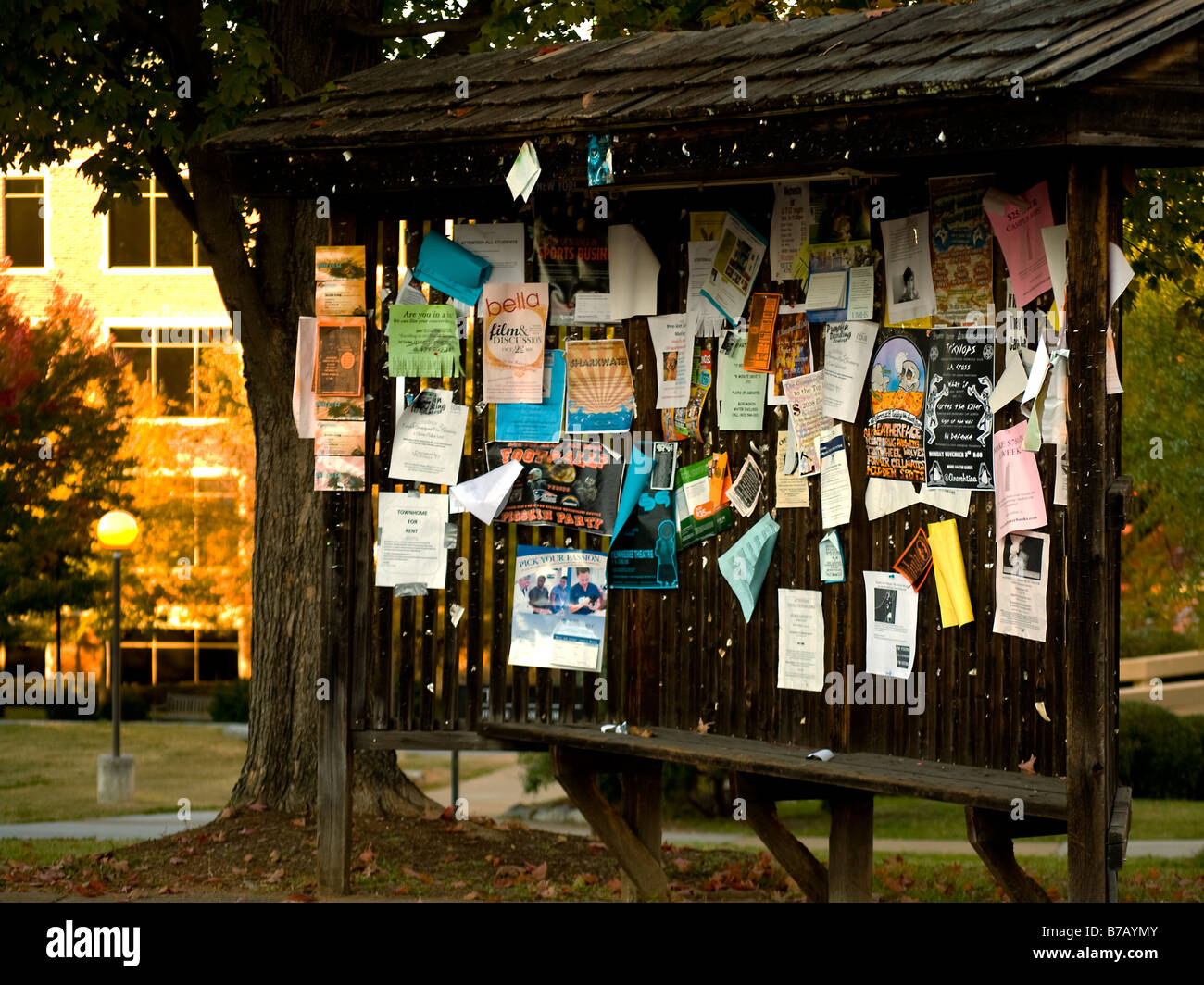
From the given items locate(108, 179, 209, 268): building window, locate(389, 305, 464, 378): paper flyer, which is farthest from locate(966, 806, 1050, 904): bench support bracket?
locate(108, 179, 209, 268): building window

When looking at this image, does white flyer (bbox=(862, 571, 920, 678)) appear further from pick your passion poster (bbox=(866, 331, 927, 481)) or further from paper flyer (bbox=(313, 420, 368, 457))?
paper flyer (bbox=(313, 420, 368, 457))

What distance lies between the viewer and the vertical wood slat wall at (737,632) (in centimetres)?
578

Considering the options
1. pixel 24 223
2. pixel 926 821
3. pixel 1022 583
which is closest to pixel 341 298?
pixel 1022 583

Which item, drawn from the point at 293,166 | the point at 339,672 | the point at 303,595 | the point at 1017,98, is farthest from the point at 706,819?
the point at 1017,98

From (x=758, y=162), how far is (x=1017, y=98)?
108cm

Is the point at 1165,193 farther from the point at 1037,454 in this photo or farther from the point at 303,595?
the point at 303,595

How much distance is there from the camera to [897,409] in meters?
6.07

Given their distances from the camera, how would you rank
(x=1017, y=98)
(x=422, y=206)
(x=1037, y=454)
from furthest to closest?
(x=422, y=206) < (x=1037, y=454) < (x=1017, y=98)

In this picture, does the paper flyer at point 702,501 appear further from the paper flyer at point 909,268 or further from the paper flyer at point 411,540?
the paper flyer at point 411,540

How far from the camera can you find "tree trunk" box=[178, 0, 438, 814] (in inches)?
379

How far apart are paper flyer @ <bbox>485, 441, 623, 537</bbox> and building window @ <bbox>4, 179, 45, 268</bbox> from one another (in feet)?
116

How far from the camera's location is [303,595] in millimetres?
9711

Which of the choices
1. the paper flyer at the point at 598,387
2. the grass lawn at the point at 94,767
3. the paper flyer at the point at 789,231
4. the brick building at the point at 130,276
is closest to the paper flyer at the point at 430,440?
the paper flyer at the point at 598,387

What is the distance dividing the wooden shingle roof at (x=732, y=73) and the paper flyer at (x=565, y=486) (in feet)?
4.93
